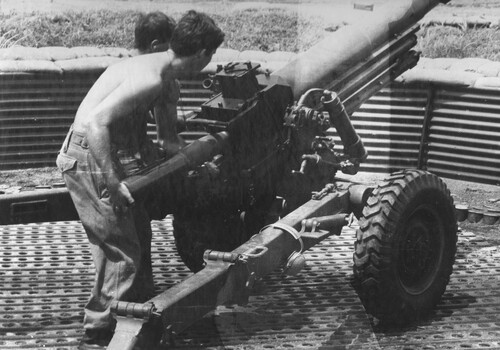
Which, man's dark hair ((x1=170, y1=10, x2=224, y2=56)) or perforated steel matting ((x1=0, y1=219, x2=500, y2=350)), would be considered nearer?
man's dark hair ((x1=170, y1=10, x2=224, y2=56))

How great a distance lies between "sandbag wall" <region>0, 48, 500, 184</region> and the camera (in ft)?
20.7

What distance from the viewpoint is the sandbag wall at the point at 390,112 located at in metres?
6.32

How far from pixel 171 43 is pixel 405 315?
1507 mm

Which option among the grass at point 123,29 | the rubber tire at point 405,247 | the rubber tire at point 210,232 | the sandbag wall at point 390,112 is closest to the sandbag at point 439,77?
the sandbag wall at point 390,112

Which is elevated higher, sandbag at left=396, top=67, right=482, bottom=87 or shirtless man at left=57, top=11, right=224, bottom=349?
shirtless man at left=57, top=11, right=224, bottom=349

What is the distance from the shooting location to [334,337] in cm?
430

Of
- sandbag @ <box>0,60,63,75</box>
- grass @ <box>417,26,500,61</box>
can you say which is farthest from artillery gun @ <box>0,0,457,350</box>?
grass @ <box>417,26,500,61</box>

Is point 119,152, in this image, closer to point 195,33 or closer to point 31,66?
point 195,33

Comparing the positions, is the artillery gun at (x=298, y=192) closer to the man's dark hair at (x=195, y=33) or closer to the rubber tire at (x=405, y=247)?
the rubber tire at (x=405, y=247)

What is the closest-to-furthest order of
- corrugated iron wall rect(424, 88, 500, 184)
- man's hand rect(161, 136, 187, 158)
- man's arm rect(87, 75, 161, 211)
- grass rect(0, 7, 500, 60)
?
1. man's arm rect(87, 75, 161, 211)
2. man's hand rect(161, 136, 187, 158)
3. grass rect(0, 7, 500, 60)
4. corrugated iron wall rect(424, 88, 500, 184)

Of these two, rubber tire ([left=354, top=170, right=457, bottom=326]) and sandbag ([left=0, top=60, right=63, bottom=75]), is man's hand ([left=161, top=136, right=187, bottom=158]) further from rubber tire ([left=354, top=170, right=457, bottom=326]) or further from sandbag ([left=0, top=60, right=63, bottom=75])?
sandbag ([left=0, top=60, right=63, bottom=75])

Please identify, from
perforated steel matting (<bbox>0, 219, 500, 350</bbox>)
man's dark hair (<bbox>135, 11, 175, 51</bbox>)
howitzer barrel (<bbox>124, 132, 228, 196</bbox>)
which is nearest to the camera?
howitzer barrel (<bbox>124, 132, 228, 196</bbox>)

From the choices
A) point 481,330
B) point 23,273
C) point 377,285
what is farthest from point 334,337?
point 23,273

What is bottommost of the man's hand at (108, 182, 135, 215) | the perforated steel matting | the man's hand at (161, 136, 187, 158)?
the perforated steel matting
